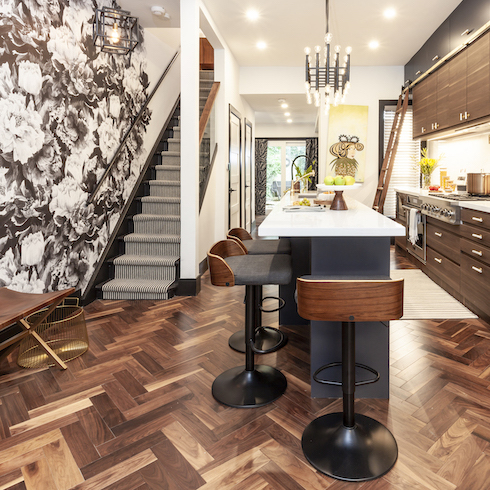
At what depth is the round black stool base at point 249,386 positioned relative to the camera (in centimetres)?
214

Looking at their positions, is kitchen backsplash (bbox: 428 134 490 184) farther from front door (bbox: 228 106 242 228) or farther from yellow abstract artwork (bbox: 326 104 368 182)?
front door (bbox: 228 106 242 228)

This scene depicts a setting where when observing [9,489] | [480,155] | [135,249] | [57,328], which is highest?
[480,155]

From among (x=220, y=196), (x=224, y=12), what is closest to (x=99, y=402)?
(x=220, y=196)

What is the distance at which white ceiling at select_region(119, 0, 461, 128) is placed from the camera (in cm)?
443

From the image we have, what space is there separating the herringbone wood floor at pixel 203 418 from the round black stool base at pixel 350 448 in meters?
0.04

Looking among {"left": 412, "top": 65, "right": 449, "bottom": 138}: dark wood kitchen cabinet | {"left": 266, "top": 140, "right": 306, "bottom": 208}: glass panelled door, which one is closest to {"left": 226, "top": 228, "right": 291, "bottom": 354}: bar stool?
{"left": 412, "top": 65, "right": 449, "bottom": 138}: dark wood kitchen cabinet

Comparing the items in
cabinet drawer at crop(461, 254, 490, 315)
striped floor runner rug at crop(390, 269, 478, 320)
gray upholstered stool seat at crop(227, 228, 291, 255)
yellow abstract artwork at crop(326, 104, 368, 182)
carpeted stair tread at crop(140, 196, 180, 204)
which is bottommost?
striped floor runner rug at crop(390, 269, 478, 320)

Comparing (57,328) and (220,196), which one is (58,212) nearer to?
(57,328)

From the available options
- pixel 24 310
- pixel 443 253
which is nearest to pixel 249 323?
pixel 24 310

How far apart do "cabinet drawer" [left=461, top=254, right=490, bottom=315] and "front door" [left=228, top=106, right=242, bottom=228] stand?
350 centimetres

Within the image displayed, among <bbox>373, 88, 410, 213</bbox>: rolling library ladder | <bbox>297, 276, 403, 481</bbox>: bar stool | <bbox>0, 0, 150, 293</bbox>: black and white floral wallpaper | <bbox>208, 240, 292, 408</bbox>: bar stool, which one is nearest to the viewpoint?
<bbox>297, 276, 403, 481</bbox>: bar stool

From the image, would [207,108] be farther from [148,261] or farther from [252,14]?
[148,261]

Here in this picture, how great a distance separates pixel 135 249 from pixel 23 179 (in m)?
1.68

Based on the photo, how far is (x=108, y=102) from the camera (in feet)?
13.6
